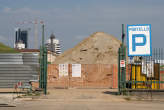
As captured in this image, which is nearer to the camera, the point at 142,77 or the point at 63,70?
the point at 142,77

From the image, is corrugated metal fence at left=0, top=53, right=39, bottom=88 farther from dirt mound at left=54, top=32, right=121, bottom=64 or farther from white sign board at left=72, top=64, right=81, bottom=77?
dirt mound at left=54, top=32, right=121, bottom=64

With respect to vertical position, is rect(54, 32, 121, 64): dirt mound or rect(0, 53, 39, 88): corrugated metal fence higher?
rect(54, 32, 121, 64): dirt mound

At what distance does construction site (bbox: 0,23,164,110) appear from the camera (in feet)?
48.0

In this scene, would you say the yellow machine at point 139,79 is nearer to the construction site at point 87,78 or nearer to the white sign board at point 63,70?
the construction site at point 87,78

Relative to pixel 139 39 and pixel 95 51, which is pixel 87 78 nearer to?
pixel 139 39

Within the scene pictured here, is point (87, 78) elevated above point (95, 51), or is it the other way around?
point (95, 51)

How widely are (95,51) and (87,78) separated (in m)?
14.3

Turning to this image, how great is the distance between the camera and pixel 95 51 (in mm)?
41531

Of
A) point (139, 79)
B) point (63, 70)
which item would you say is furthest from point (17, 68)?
point (139, 79)

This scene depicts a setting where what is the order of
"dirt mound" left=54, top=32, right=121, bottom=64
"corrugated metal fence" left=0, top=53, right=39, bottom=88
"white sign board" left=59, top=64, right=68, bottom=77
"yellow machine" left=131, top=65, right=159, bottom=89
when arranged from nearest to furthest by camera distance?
1. "yellow machine" left=131, top=65, right=159, bottom=89
2. "corrugated metal fence" left=0, top=53, right=39, bottom=88
3. "white sign board" left=59, top=64, right=68, bottom=77
4. "dirt mound" left=54, top=32, right=121, bottom=64

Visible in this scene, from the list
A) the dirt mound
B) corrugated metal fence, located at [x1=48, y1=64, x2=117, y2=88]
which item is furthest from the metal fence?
the dirt mound

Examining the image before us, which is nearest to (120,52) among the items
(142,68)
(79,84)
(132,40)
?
(132,40)

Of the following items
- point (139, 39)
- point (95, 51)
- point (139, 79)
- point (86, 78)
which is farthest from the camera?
point (95, 51)

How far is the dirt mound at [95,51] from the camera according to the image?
39438 millimetres
